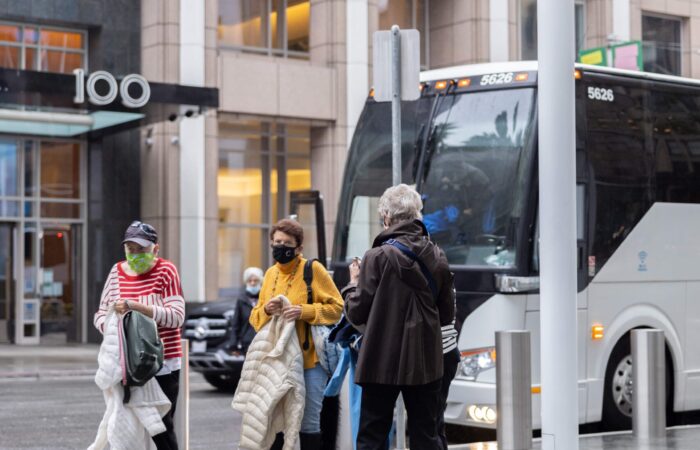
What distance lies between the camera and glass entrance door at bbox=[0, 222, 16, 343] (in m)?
25.0

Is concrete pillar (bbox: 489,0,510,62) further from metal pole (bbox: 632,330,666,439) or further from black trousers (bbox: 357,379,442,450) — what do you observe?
black trousers (bbox: 357,379,442,450)

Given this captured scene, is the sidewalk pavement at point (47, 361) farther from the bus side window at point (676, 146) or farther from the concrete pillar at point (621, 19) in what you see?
the concrete pillar at point (621, 19)

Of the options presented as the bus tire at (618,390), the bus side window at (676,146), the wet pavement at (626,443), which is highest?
the bus side window at (676,146)

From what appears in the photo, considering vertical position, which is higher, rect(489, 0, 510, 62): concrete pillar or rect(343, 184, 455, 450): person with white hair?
rect(489, 0, 510, 62): concrete pillar

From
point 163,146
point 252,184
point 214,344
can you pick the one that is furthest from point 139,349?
point 252,184

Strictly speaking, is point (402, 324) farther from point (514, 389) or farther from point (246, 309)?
point (246, 309)

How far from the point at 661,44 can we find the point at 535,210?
2451 cm

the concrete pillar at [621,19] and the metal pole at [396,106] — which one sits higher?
the concrete pillar at [621,19]

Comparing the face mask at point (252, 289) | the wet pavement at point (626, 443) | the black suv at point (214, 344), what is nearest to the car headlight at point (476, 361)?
the wet pavement at point (626, 443)

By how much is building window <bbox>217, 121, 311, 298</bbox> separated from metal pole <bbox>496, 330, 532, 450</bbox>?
18.3 meters

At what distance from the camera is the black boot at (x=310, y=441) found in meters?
8.00

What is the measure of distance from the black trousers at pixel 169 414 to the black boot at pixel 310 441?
0.87 m

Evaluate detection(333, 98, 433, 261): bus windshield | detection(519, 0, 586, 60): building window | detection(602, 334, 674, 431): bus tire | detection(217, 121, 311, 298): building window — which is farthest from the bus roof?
detection(519, 0, 586, 60): building window

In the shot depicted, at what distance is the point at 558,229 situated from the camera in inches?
286
